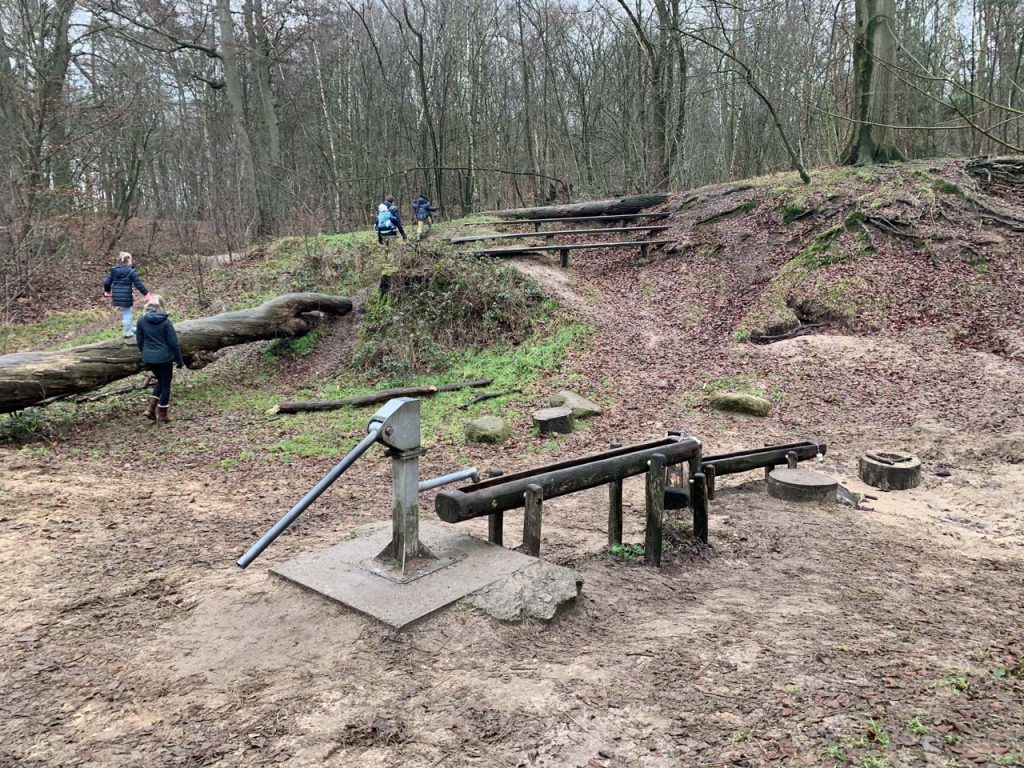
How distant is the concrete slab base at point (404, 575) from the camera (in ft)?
12.6

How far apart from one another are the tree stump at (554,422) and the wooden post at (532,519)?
4.37m

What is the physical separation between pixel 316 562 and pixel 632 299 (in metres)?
11.0

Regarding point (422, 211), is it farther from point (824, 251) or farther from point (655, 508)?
point (655, 508)

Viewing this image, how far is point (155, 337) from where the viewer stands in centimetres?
971

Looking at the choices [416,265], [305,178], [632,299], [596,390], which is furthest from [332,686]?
[305,178]

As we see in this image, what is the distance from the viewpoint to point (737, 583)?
15.4 feet

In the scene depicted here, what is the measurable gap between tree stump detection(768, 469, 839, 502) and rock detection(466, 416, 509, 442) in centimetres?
338

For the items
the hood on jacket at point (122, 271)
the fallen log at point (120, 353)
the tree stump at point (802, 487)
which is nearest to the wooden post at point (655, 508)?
the tree stump at point (802, 487)

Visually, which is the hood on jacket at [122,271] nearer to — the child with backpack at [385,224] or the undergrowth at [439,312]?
the undergrowth at [439,312]

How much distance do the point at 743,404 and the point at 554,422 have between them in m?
2.61

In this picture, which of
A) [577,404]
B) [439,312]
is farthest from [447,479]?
[439,312]

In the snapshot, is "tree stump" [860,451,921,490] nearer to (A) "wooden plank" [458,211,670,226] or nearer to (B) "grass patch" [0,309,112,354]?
(A) "wooden plank" [458,211,670,226]

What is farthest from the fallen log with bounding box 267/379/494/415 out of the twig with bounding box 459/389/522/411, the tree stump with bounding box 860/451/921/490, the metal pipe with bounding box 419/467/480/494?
the metal pipe with bounding box 419/467/480/494

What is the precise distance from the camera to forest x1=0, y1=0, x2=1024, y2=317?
1788 cm
